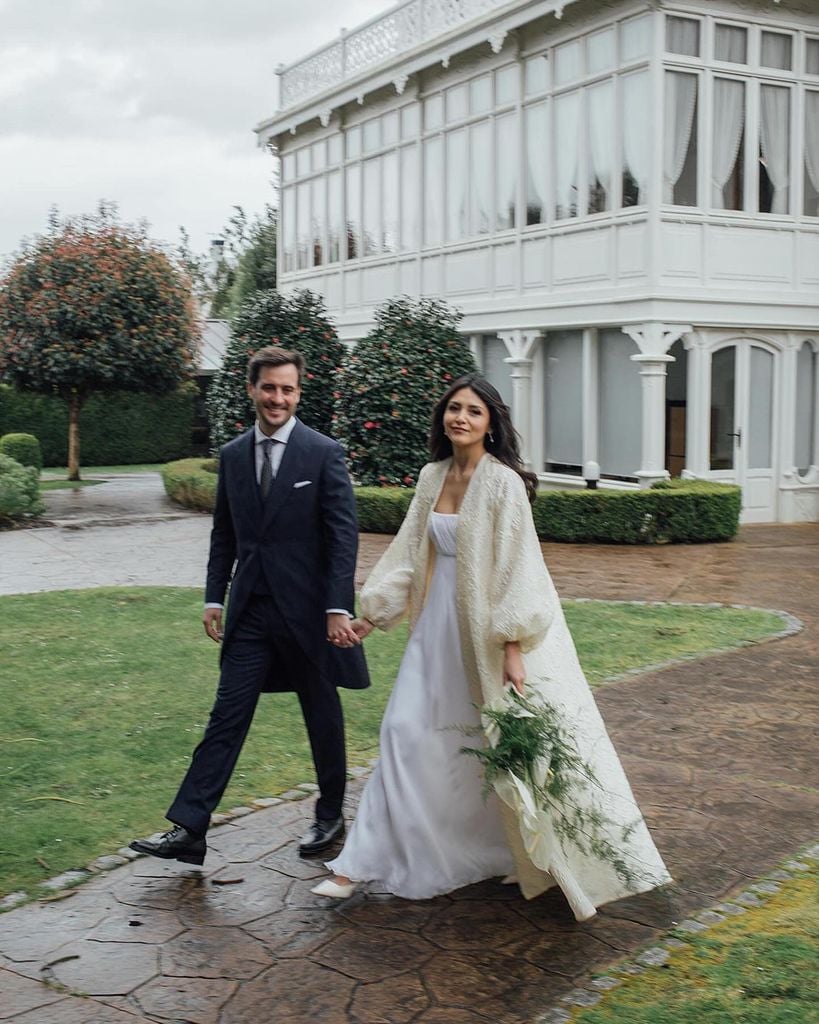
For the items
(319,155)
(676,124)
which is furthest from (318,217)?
(676,124)

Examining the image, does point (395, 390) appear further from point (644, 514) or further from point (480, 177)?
point (480, 177)

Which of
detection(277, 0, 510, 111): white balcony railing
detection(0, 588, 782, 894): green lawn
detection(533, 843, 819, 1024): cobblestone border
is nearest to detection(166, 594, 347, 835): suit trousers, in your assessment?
detection(0, 588, 782, 894): green lawn

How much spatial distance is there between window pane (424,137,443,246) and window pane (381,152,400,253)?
103cm

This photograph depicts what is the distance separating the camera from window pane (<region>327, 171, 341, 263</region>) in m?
24.6

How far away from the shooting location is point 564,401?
18281 mm

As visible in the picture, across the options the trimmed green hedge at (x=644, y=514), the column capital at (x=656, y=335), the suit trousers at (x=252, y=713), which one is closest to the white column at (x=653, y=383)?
the column capital at (x=656, y=335)

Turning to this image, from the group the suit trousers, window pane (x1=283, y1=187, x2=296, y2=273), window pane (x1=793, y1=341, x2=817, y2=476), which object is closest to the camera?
the suit trousers

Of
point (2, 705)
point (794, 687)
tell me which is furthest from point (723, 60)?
point (2, 705)

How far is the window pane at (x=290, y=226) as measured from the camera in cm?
2666

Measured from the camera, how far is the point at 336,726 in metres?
4.93

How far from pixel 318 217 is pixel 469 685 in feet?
72.7

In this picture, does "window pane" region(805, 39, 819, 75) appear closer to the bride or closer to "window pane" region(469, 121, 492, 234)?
"window pane" region(469, 121, 492, 234)

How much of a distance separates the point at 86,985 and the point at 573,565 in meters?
9.69

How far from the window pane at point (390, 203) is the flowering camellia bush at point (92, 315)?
15.5ft
